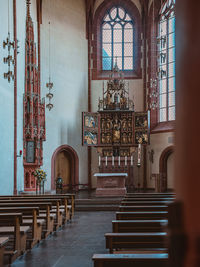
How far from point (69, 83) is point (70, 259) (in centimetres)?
1601

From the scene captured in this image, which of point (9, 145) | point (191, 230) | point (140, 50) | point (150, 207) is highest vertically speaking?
point (140, 50)

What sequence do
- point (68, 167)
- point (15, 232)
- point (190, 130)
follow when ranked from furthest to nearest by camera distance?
point (68, 167) < point (15, 232) < point (190, 130)

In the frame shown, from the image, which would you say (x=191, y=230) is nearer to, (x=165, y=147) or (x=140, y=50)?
(x=165, y=147)

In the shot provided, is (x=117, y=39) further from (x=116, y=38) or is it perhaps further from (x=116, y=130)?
(x=116, y=130)

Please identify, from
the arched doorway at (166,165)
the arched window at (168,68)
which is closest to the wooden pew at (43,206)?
the arched doorway at (166,165)

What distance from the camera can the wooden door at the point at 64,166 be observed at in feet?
69.7

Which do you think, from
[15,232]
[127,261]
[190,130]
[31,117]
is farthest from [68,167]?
[190,130]

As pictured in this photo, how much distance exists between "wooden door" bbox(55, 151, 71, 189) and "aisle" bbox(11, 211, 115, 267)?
1028 cm

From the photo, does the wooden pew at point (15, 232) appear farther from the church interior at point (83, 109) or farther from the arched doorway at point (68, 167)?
the arched doorway at point (68, 167)

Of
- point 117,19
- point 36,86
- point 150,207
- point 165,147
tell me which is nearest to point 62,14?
point 117,19

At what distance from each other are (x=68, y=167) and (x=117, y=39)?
8.27 meters

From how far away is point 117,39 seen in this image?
2333 centimetres

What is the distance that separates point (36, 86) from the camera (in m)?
17.7

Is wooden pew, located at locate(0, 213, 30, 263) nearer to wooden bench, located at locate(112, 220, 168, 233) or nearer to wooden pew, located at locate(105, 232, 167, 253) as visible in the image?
wooden bench, located at locate(112, 220, 168, 233)
